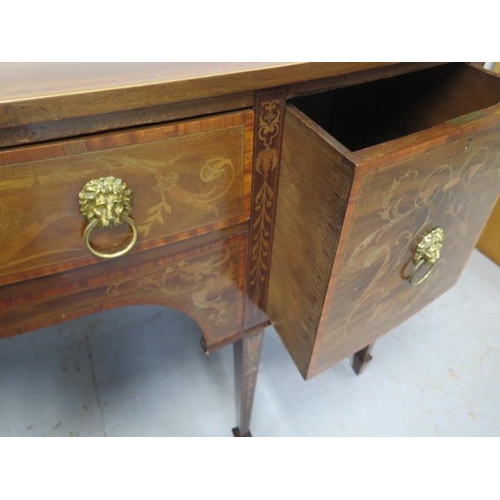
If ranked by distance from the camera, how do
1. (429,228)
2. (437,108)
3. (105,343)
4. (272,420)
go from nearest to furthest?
(429,228)
(437,108)
(272,420)
(105,343)

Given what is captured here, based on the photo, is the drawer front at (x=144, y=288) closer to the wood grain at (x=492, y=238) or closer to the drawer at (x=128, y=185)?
the drawer at (x=128, y=185)

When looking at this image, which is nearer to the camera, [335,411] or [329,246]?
[329,246]

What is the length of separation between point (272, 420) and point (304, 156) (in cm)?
61

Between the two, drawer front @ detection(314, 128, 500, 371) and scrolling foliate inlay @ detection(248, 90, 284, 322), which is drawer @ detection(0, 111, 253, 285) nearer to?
scrolling foliate inlay @ detection(248, 90, 284, 322)

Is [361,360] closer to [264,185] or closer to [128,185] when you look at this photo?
[264,185]

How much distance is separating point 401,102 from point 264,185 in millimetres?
307

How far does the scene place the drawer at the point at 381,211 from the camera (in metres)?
0.38

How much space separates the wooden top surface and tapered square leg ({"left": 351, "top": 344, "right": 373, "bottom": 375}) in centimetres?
64

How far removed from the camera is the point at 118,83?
0.33m

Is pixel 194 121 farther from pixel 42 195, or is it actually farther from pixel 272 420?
pixel 272 420

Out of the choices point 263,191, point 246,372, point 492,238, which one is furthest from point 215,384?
point 492,238

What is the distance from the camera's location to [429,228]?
0.48 meters

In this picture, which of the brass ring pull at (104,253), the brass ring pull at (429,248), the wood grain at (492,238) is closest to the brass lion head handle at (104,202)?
the brass ring pull at (104,253)

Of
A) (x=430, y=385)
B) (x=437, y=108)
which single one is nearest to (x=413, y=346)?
(x=430, y=385)
